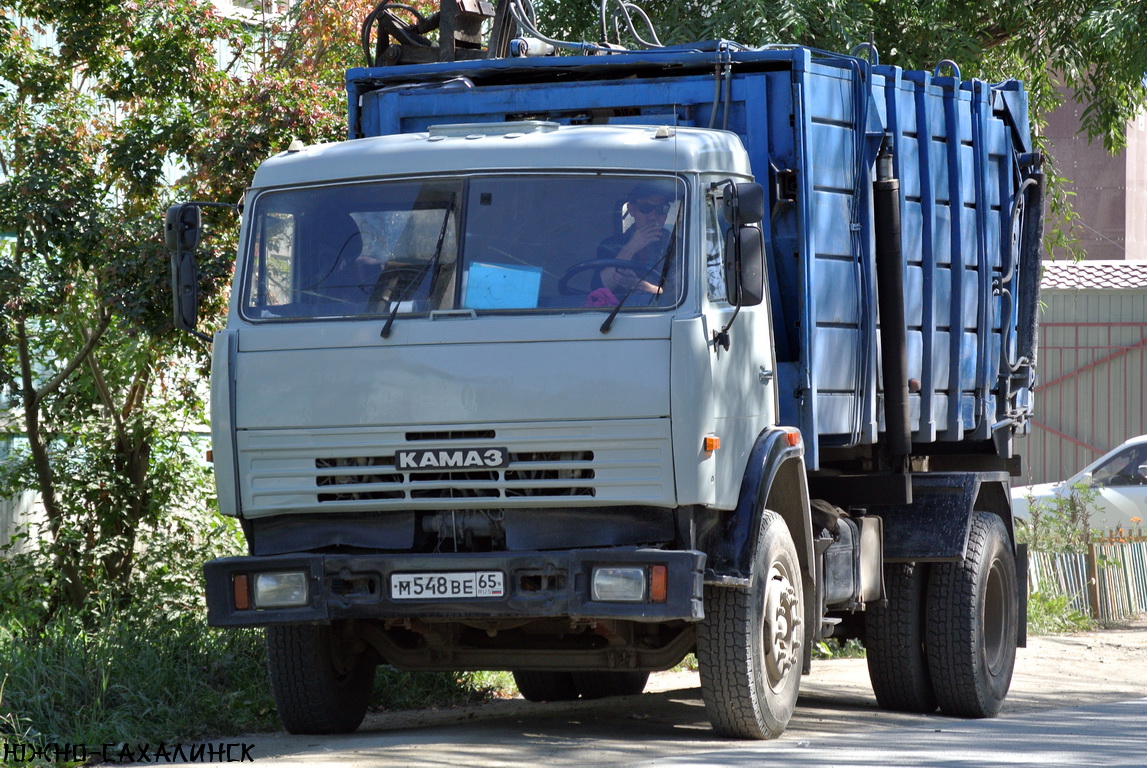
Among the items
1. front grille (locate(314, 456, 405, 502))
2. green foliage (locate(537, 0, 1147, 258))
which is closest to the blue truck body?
front grille (locate(314, 456, 405, 502))

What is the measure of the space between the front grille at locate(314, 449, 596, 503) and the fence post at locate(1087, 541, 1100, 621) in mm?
9043

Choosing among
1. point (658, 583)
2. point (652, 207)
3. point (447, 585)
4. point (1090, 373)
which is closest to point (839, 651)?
point (658, 583)

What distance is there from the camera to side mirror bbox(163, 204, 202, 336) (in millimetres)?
6852

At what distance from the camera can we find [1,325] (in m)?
9.75

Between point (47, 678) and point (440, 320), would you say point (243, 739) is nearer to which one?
point (47, 678)

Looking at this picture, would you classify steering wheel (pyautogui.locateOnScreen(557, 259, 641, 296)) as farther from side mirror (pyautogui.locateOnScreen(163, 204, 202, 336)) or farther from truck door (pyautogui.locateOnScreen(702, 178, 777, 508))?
side mirror (pyautogui.locateOnScreen(163, 204, 202, 336))

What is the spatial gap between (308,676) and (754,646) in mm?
1972

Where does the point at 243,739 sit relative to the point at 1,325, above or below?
below

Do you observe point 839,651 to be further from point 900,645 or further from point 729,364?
point 729,364

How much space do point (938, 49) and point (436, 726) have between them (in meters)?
8.52

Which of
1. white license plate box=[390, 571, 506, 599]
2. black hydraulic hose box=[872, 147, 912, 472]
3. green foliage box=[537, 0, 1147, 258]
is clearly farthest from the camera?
green foliage box=[537, 0, 1147, 258]

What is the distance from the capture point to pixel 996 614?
9289 mm

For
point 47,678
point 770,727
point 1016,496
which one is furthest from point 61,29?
point 1016,496

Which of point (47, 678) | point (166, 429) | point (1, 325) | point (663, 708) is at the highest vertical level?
point (1, 325)
